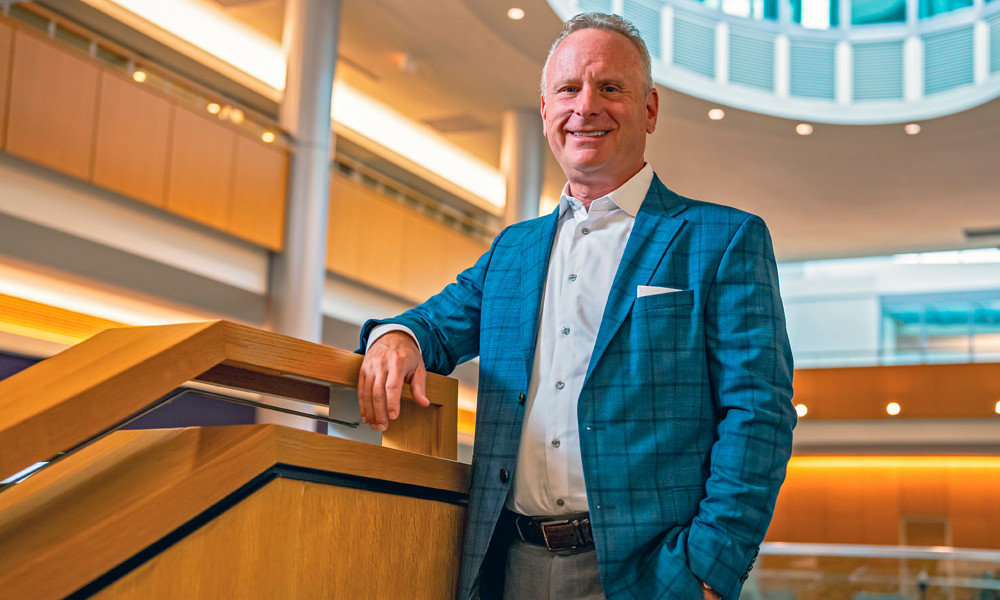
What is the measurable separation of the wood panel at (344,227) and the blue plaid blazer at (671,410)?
9130 millimetres

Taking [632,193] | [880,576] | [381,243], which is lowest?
[880,576]

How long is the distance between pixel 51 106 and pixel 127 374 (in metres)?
7.43

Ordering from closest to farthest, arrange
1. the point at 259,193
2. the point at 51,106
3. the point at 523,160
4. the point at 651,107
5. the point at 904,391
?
1. the point at 651,107
2. the point at 51,106
3. the point at 259,193
4. the point at 523,160
5. the point at 904,391

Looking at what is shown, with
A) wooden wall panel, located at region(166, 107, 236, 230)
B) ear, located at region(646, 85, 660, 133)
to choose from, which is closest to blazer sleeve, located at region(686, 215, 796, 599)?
ear, located at region(646, 85, 660, 133)

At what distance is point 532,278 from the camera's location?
186cm

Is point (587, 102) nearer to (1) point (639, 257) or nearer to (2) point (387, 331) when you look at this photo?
(1) point (639, 257)

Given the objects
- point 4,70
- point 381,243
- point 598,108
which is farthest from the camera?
point 381,243

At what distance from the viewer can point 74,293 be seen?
8656mm

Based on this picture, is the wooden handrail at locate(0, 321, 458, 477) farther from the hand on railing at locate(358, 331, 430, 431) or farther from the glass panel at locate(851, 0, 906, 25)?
the glass panel at locate(851, 0, 906, 25)

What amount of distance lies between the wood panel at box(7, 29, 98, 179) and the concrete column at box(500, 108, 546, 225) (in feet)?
19.1

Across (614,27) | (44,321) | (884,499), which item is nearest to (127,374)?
(614,27)

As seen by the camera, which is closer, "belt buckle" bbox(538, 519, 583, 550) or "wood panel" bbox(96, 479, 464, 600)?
"wood panel" bbox(96, 479, 464, 600)

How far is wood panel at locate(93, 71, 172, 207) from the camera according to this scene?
321 inches

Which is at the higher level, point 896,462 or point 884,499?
point 896,462
